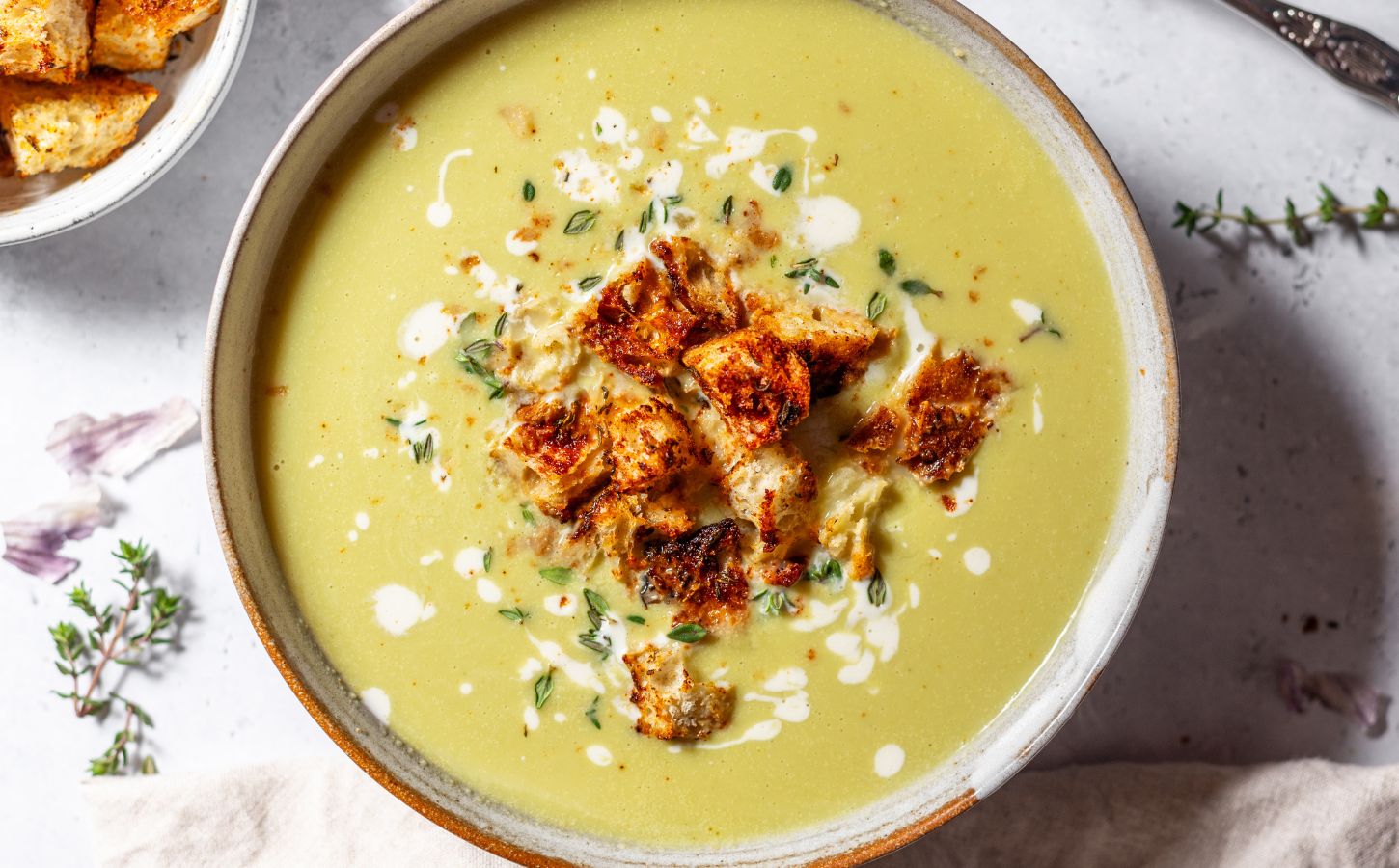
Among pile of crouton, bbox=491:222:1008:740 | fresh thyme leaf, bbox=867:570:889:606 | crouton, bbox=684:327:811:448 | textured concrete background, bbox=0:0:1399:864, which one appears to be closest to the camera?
crouton, bbox=684:327:811:448

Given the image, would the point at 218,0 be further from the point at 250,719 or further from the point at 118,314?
the point at 250,719

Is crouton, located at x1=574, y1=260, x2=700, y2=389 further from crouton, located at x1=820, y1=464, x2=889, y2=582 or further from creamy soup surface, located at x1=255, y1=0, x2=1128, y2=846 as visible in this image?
crouton, located at x1=820, y1=464, x2=889, y2=582

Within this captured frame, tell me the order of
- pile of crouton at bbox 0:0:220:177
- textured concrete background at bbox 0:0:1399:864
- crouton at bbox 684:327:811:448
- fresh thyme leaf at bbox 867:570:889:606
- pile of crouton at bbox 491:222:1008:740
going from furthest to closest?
textured concrete background at bbox 0:0:1399:864 → pile of crouton at bbox 0:0:220:177 → fresh thyme leaf at bbox 867:570:889:606 → pile of crouton at bbox 491:222:1008:740 → crouton at bbox 684:327:811:448

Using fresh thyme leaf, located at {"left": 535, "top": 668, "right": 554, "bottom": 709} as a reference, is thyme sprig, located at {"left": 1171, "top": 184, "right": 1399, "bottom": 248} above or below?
below

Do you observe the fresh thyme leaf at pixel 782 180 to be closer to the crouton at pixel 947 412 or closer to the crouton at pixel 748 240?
the crouton at pixel 748 240

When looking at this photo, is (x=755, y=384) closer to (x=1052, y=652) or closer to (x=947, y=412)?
(x=947, y=412)

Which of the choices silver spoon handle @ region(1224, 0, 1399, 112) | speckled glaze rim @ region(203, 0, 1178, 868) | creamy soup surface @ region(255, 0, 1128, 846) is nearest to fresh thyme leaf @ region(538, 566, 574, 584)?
creamy soup surface @ region(255, 0, 1128, 846)

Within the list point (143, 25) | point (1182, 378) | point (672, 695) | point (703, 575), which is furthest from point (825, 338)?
point (143, 25)
